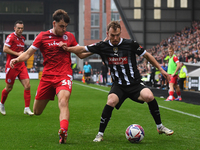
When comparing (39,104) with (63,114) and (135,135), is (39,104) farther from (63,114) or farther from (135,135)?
(135,135)

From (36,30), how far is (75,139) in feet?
209

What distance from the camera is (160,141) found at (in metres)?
5.16

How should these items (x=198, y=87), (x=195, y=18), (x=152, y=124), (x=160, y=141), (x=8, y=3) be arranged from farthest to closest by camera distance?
(x=8, y=3) → (x=195, y=18) → (x=198, y=87) → (x=152, y=124) → (x=160, y=141)

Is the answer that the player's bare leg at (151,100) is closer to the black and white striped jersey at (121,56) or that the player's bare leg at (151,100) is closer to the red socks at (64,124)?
the black and white striped jersey at (121,56)

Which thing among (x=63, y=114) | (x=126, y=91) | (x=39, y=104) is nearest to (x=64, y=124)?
(x=63, y=114)

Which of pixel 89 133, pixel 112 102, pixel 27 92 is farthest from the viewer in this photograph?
pixel 27 92

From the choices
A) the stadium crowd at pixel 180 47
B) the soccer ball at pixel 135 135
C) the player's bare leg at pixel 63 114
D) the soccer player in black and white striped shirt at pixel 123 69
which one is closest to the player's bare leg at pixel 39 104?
the player's bare leg at pixel 63 114

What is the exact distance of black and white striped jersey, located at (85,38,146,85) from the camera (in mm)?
5281

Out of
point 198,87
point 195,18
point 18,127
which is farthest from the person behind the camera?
point 195,18

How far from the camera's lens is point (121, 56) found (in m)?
5.29

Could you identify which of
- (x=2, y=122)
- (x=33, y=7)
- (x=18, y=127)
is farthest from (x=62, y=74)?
(x=33, y=7)

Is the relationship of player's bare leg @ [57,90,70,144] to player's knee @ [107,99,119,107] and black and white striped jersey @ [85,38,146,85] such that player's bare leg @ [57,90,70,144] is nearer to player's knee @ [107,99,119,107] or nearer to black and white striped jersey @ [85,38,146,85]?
player's knee @ [107,99,119,107]

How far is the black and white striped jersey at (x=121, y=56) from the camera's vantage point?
208 inches

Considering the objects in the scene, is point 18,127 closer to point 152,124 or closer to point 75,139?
point 75,139
